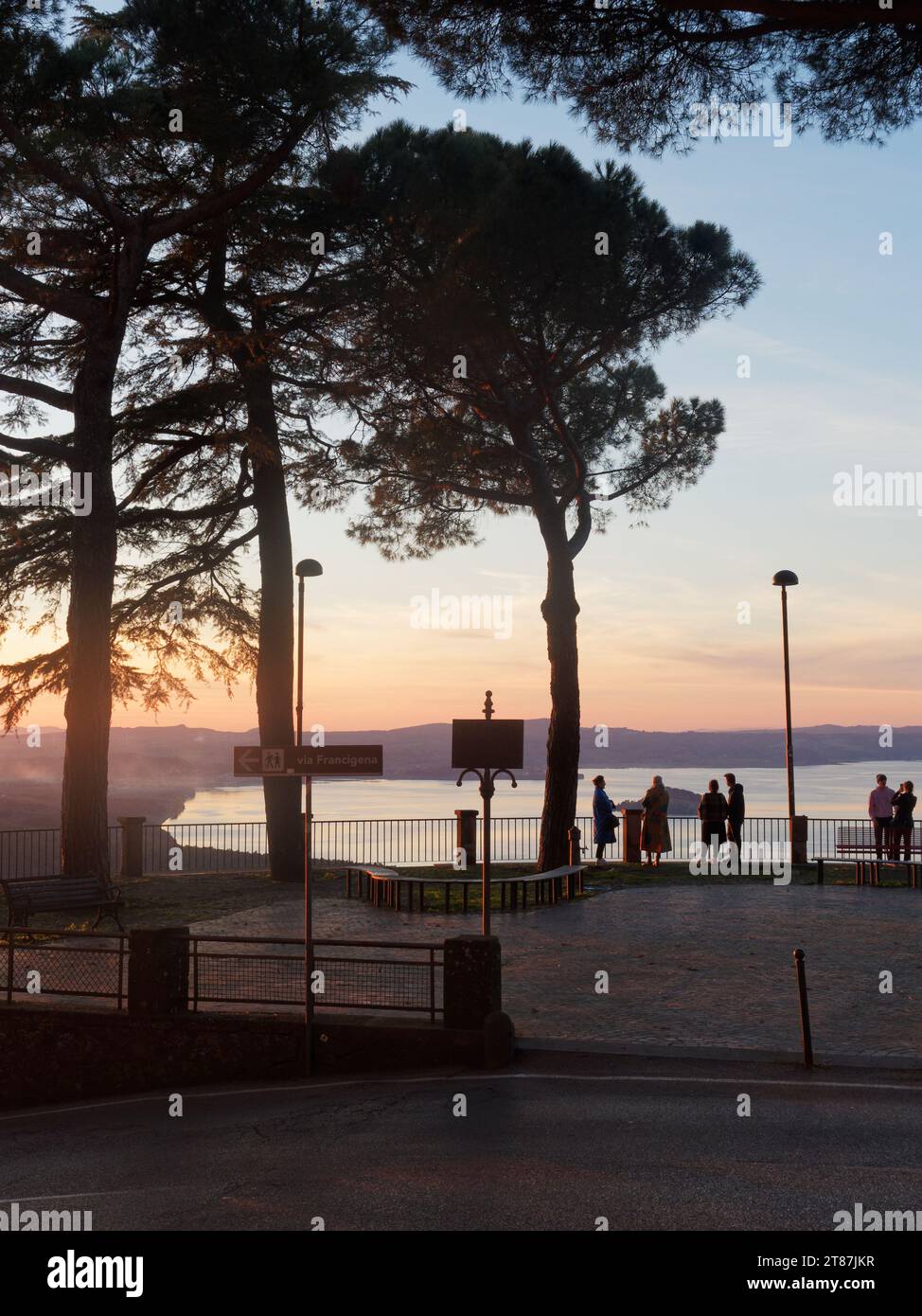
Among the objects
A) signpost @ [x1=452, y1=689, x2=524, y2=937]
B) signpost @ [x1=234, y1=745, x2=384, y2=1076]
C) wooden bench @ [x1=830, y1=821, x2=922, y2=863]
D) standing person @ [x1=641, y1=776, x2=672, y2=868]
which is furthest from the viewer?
standing person @ [x1=641, y1=776, x2=672, y2=868]

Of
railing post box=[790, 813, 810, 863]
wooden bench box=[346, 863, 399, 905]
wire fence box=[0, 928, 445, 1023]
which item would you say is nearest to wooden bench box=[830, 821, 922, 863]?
railing post box=[790, 813, 810, 863]

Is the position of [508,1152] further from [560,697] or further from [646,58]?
[560,697]

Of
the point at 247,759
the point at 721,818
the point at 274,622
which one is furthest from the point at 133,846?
the point at 247,759

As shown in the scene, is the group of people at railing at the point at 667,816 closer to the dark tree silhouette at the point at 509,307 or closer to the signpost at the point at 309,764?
the dark tree silhouette at the point at 509,307

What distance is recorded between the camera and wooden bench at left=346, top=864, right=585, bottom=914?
20.1 m

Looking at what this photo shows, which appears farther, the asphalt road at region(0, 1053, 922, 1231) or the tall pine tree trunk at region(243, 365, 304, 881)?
the tall pine tree trunk at region(243, 365, 304, 881)

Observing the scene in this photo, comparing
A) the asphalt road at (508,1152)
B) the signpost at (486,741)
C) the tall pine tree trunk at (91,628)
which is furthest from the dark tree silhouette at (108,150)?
the asphalt road at (508,1152)

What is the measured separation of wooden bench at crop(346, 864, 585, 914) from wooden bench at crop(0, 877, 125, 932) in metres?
4.44

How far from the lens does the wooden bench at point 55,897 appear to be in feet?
55.1

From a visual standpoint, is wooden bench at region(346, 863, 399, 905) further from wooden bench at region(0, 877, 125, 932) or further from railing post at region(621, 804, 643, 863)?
railing post at region(621, 804, 643, 863)

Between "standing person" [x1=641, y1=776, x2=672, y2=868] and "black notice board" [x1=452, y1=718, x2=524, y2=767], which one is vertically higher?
"black notice board" [x1=452, y1=718, x2=524, y2=767]
